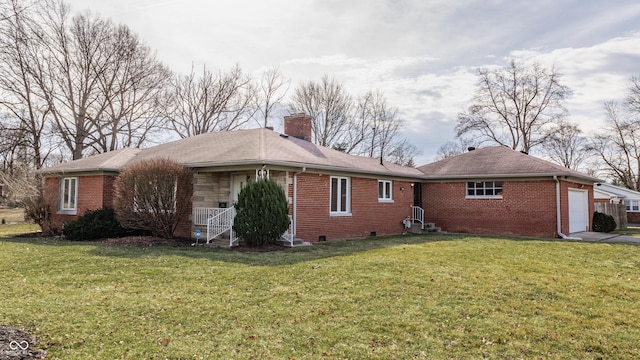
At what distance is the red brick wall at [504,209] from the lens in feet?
55.3

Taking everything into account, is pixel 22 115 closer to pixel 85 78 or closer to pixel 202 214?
pixel 85 78

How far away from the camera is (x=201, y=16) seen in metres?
12.4

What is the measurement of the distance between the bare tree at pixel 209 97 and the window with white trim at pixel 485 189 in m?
21.7

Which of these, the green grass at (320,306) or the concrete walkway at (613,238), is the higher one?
the concrete walkway at (613,238)

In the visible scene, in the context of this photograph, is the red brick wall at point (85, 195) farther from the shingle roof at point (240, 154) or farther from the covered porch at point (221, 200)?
the covered porch at point (221, 200)

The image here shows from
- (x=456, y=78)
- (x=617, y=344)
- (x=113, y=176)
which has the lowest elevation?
(x=617, y=344)

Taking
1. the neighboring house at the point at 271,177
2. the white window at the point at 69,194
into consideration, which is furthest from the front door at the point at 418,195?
the white window at the point at 69,194

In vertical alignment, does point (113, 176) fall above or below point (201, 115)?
below

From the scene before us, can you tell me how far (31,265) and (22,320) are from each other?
4.22m

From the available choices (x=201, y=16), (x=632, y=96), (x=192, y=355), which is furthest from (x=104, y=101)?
(x=632, y=96)

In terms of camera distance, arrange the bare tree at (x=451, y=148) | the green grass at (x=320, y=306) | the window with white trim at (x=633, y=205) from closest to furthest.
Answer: the green grass at (x=320, y=306) < the window with white trim at (x=633, y=205) < the bare tree at (x=451, y=148)

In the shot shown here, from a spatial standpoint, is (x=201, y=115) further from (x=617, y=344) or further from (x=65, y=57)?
(x=617, y=344)

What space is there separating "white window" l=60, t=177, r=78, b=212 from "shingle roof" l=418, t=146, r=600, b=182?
15.6 meters

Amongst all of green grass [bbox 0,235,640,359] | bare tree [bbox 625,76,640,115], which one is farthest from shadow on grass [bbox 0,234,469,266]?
bare tree [bbox 625,76,640,115]
